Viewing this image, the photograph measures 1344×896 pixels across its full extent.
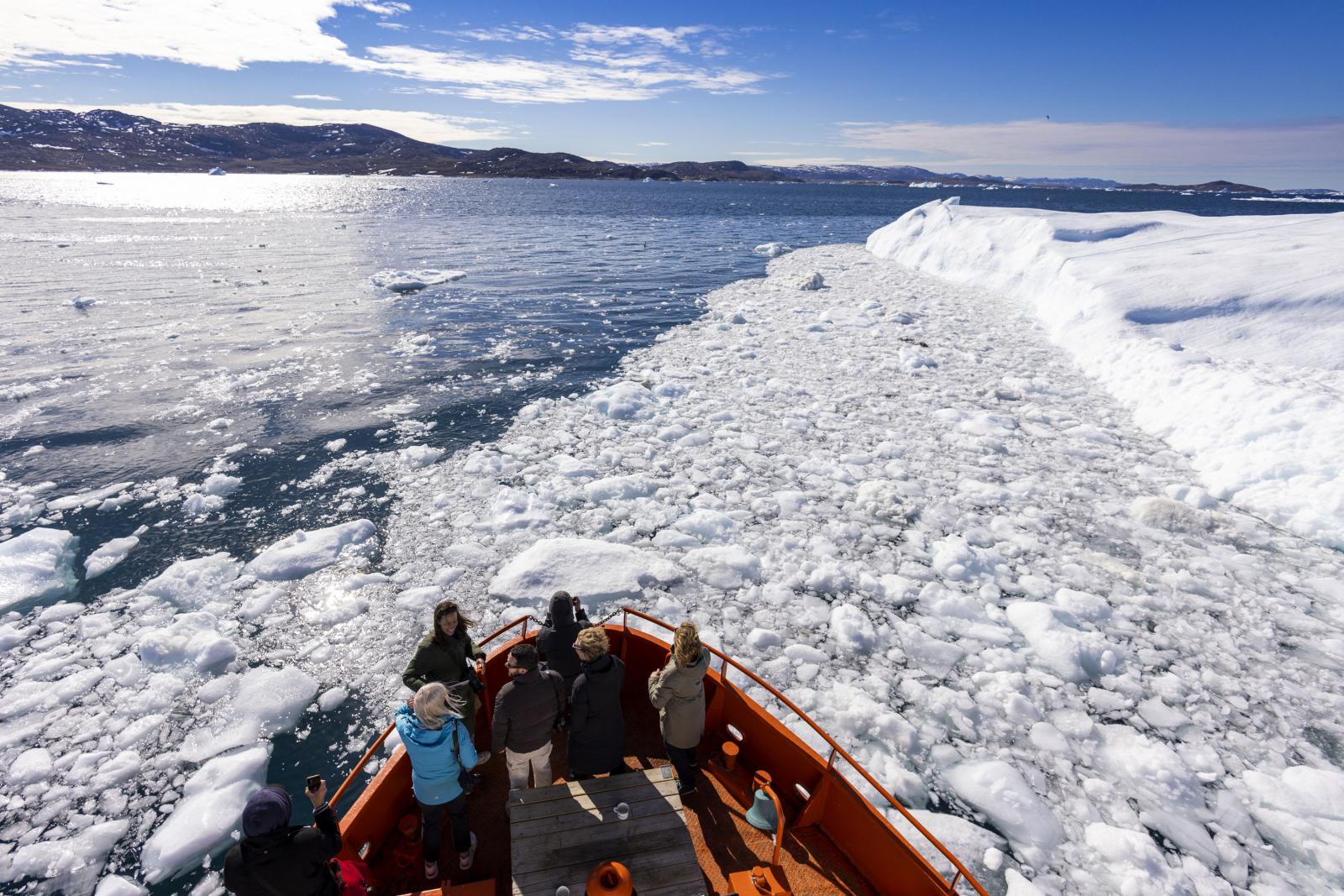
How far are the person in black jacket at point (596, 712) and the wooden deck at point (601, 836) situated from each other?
356 mm

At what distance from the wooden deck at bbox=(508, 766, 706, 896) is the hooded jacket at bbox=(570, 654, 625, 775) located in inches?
13.9

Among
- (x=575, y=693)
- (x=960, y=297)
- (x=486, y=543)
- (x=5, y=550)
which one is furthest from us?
(x=960, y=297)

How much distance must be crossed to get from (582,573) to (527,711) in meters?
4.30

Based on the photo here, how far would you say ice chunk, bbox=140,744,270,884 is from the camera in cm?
512

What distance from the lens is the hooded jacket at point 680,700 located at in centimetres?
486

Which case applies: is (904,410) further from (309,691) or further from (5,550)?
(5,550)

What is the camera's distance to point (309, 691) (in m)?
6.78

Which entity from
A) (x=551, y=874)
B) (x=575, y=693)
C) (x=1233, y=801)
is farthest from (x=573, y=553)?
(x=1233, y=801)

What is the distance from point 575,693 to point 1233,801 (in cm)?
621

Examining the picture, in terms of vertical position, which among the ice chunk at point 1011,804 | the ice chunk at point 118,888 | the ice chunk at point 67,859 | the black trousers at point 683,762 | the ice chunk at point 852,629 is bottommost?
the ice chunk at point 67,859

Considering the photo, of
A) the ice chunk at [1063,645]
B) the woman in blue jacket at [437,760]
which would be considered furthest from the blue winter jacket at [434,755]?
the ice chunk at [1063,645]

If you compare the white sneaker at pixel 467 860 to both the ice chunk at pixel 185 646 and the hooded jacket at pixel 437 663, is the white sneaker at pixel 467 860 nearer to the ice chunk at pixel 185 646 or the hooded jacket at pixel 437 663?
the hooded jacket at pixel 437 663

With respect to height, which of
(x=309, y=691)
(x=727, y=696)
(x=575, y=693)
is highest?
(x=575, y=693)

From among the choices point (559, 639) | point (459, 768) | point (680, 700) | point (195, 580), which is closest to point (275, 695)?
point (195, 580)
